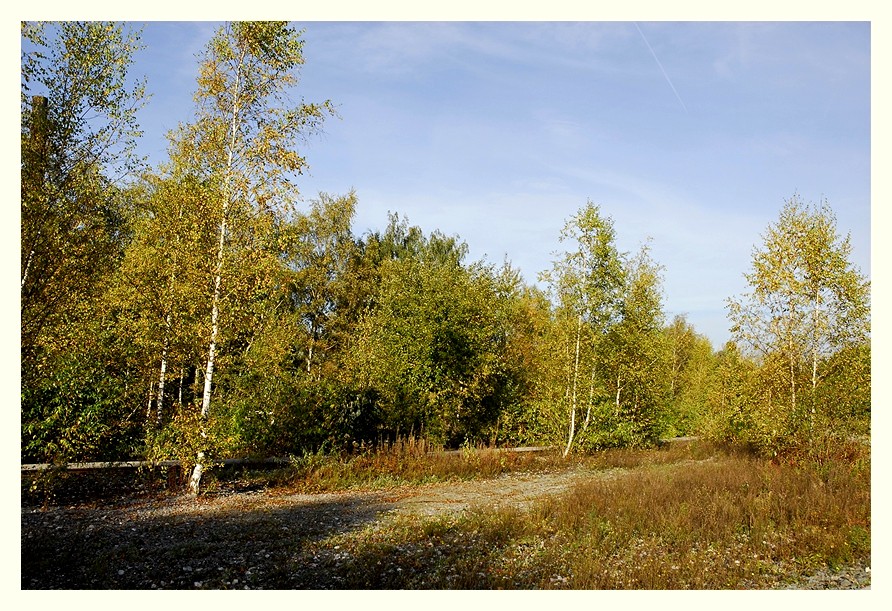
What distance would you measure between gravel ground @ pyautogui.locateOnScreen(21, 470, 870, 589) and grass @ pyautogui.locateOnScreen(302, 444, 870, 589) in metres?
0.44

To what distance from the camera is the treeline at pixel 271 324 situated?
695 cm

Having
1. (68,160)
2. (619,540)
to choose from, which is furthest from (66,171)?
(619,540)

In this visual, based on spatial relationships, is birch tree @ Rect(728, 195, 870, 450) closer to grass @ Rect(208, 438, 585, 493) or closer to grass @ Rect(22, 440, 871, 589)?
grass @ Rect(22, 440, 871, 589)

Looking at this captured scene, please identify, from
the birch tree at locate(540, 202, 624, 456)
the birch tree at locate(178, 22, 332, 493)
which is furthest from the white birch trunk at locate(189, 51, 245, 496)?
the birch tree at locate(540, 202, 624, 456)

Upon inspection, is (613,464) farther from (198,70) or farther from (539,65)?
(198,70)

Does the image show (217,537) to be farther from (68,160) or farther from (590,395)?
(590,395)

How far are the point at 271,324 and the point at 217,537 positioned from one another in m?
4.43

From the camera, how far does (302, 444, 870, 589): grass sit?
6.04m

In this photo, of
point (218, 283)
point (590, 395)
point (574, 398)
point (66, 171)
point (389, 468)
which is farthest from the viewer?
point (590, 395)

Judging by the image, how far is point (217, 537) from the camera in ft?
24.3

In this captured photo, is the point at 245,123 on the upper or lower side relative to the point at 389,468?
upper

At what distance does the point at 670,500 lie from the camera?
901 centimetres

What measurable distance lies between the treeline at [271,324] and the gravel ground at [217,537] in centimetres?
112
